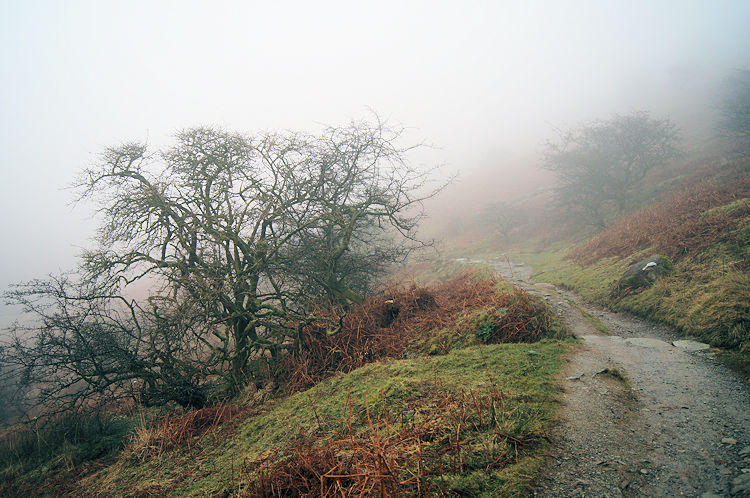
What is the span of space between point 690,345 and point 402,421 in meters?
5.26

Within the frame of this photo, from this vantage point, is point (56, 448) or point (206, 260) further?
point (206, 260)

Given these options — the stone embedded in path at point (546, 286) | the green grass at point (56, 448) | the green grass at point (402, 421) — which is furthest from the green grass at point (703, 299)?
the green grass at point (56, 448)

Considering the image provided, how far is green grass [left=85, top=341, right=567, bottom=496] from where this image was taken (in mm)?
2887

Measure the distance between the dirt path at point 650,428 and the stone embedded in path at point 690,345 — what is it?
139mm

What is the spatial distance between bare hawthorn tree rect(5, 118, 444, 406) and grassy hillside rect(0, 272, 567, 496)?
1181 mm

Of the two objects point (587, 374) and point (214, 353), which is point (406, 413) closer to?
point (587, 374)

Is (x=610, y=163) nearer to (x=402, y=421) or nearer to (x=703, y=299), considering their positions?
(x=703, y=299)

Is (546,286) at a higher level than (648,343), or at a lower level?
lower

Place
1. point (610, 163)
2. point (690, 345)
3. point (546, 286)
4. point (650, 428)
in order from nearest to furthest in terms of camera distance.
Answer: point (650, 428)
point (690, 345)
point (546, 286)
point (610, 163)

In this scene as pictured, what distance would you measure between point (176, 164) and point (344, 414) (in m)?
7.34

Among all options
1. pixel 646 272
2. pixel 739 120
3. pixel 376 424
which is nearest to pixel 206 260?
pixel 376 424

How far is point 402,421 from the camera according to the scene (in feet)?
11.1

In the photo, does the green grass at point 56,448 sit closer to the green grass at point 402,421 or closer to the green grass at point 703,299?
the green grass at point 402,421

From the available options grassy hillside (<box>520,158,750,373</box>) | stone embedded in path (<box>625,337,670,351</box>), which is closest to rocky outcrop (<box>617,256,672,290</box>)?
grassy hillside (<box>520,158,750,373</box>)
